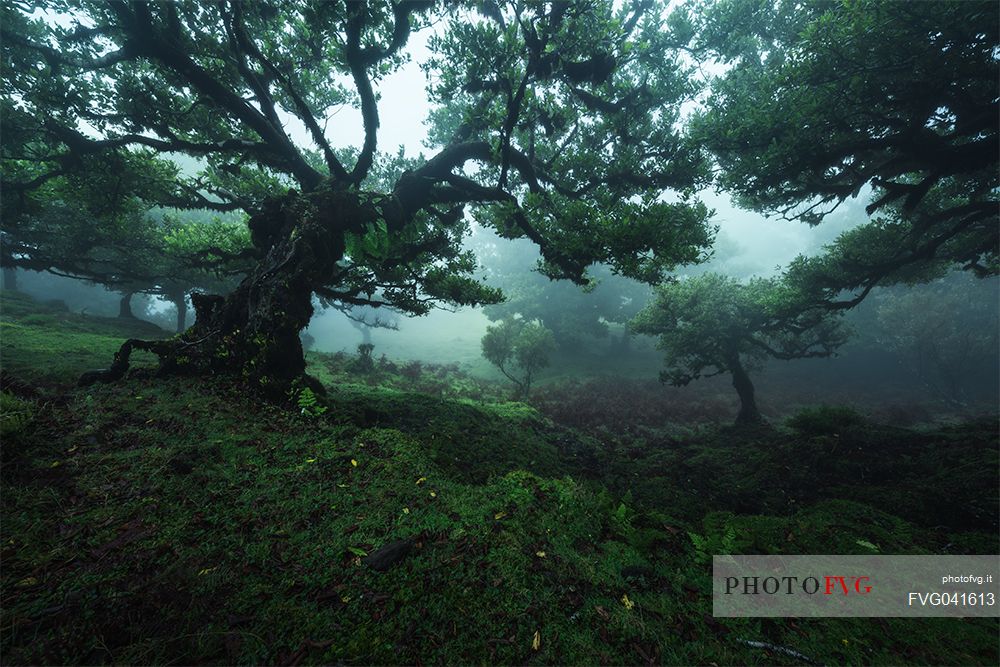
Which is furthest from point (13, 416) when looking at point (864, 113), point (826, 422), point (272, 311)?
point (826, 422)

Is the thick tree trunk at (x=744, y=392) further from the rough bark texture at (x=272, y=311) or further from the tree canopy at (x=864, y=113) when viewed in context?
the rough bark texture at (x=272, y=311)

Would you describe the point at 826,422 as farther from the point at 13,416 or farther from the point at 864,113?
the point at 13,416

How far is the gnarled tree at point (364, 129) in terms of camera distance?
6.61 meters

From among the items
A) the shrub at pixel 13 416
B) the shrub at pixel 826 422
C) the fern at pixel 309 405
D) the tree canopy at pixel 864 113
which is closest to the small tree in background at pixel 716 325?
the tree canopy at pixel 864 113

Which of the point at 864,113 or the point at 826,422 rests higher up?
the point at 864,113

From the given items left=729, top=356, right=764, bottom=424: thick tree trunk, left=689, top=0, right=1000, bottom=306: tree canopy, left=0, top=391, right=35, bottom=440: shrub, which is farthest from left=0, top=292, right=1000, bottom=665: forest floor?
left=729, top=356, right=764, bottom=424: thick tree trunk

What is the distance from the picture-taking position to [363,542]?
3.01m

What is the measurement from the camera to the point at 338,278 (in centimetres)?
853

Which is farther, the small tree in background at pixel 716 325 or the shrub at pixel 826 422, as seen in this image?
the small tree in background at pixel 716 325

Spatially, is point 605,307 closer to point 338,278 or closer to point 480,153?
point 480,153

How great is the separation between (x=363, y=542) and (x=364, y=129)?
8461 millimetres

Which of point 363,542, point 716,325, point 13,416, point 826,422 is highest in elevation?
point 716,325

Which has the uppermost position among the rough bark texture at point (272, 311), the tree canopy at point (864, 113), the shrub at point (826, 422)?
the tree canopy at point (864, 113)

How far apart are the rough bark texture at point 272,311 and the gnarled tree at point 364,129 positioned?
1.5 inches
